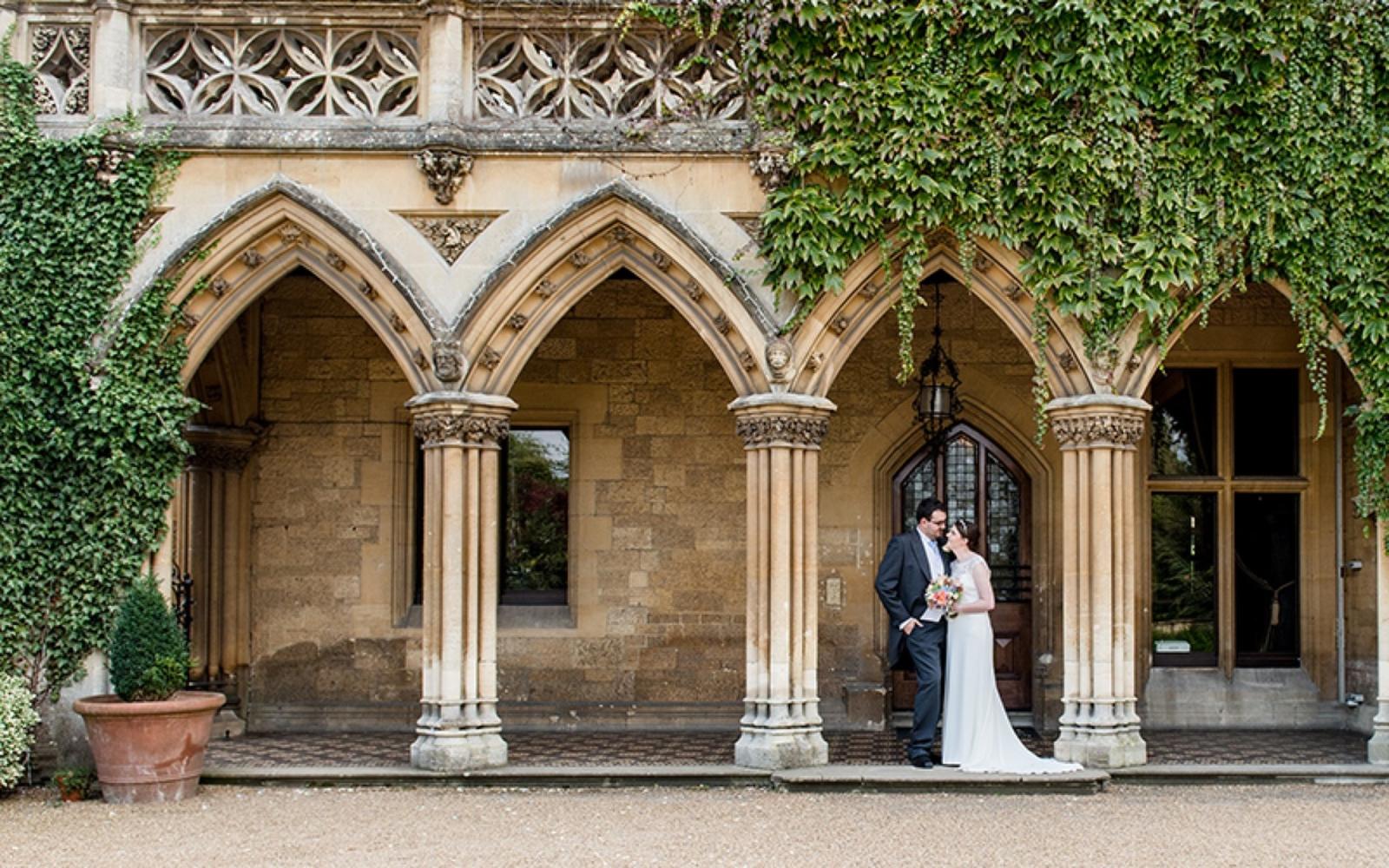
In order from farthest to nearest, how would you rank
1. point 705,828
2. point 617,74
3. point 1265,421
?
point 1265,421
point 617,74
point 705,828

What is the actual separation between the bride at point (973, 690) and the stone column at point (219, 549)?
19.2ft

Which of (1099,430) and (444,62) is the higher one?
(444,62)

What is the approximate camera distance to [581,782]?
10.8m

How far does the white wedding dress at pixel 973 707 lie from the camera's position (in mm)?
10695

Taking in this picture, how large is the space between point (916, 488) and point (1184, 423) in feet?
7.28

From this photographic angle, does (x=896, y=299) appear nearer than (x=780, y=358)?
No

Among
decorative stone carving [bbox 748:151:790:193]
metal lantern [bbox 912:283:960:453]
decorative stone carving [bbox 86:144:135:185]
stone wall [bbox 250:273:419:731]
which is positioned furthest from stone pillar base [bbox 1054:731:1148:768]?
decorative stone carving [bbox 86:144:135:185]

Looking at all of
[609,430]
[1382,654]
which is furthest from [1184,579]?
[609,430]

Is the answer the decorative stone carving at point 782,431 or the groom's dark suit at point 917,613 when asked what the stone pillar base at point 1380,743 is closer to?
the groom's dark suit at point 917,613

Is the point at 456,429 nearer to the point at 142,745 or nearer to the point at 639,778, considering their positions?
the point at 639,778

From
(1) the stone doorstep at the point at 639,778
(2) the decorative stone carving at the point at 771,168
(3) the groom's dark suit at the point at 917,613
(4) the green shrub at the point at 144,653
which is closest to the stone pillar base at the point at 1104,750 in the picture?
(1) the stone doorstep at the point at 639,778

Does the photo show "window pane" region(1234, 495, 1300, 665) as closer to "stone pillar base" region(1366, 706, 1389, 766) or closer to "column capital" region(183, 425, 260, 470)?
"stone pillar base" region(1366, 706, 1389, 766)

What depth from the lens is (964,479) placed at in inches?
541

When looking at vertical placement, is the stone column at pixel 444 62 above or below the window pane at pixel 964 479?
above
